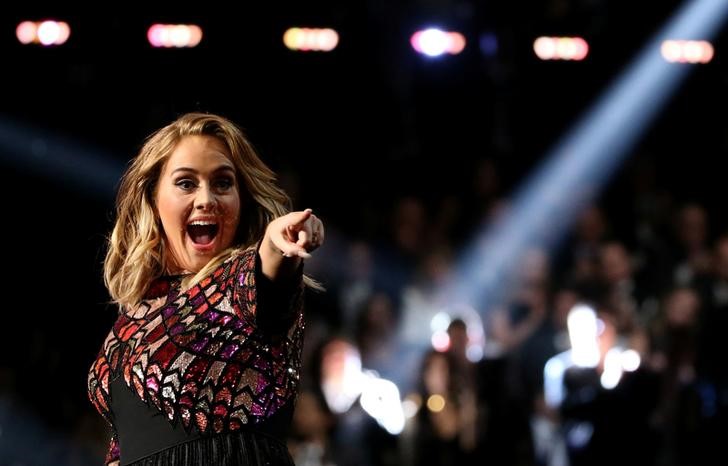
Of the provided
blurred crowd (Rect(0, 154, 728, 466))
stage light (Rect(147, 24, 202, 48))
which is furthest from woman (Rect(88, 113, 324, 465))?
stage light (Rect(147, 24, 202, 48))

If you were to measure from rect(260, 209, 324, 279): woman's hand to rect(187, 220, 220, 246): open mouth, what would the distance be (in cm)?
30

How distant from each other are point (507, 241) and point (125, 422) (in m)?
6.23

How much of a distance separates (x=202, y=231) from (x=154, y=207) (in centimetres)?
22

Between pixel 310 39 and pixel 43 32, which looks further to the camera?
pixel 310 39

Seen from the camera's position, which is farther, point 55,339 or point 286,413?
point 55,339

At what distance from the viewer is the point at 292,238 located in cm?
221

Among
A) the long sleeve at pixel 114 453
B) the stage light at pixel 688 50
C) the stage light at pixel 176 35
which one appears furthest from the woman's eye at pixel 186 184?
the stage light at pixel 688 50

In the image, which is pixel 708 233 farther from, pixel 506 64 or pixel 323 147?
pixel 323 147

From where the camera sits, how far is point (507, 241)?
853 cm

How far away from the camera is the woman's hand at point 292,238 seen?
217 cm

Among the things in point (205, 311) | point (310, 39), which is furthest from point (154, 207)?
point (310, 39)

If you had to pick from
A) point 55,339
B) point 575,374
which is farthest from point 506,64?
point 55,339

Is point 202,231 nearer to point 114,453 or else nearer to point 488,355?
point 114,453

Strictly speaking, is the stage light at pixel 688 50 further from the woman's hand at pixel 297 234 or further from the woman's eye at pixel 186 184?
the woman's hand at pixel 297 234
